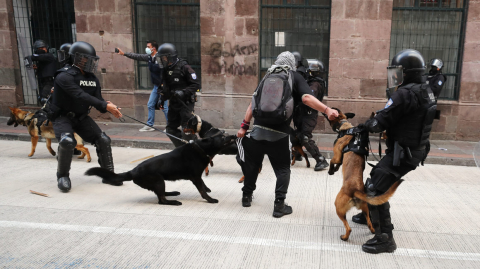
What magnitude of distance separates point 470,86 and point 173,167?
775 cm

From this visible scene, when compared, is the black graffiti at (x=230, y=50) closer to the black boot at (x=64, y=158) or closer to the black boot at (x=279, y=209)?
the black boot at (x=64, y=158)

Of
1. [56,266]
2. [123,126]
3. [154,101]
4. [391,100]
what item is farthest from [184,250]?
[123,126]

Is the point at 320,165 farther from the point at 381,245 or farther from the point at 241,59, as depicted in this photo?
the point at 241,59

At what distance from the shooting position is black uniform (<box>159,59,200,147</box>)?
689cm

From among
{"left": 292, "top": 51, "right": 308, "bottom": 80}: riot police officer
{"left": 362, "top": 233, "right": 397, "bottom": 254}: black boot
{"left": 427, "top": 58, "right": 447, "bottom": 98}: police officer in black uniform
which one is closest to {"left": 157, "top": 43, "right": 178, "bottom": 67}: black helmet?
{"left": 292, "top": 51, "right": 308, "bottom": 80}: riot police officer

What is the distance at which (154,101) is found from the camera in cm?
995

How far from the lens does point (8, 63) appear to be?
11281 mm

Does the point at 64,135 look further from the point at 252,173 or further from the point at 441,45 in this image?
the point at 441,45

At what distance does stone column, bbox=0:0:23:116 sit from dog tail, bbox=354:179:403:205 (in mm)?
10781

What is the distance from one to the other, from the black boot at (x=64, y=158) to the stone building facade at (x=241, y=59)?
5192 mm

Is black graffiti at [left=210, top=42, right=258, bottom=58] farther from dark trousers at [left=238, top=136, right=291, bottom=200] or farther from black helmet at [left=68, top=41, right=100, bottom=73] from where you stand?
dark trousers at [left=238, top=136, right=291, bottom=200]

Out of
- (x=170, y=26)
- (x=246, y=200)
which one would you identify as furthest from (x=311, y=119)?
(x=170, y=26)

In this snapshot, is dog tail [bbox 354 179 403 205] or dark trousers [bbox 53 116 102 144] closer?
dog tail [bbox 354 179 403 205]

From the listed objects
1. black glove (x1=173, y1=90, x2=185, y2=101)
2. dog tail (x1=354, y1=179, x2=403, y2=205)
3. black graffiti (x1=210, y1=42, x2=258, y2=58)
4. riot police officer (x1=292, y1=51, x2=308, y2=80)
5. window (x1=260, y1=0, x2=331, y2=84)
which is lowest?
dog tail (x1=354, y1=179, x2=403, y2=205)
